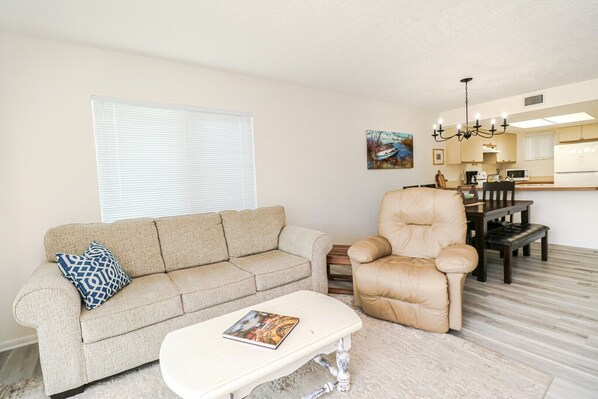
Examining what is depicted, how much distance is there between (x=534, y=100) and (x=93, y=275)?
225 inches

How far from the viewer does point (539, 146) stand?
6965mm

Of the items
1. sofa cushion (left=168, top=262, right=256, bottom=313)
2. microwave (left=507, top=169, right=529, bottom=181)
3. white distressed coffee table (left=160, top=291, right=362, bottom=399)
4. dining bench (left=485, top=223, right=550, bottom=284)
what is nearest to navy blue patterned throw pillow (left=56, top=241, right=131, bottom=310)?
sofa cushion (left=168, top=262, right=256, bottom=313)

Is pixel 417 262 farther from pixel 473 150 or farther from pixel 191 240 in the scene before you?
pixel 473 150

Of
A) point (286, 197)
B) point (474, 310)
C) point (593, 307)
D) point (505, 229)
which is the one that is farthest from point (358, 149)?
point (593, 307)

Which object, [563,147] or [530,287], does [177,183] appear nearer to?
[530,287]

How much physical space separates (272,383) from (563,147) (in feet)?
23.7

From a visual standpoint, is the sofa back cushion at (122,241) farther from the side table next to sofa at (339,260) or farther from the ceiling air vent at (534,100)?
the ceiling air vent at (534,100)

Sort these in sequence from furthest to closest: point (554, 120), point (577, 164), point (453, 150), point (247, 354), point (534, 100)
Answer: point (453, 150), point (577, 164), point (554, 120), point (534, 100), point (247, 354)

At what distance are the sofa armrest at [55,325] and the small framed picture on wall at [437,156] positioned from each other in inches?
227

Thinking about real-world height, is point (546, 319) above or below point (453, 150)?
below

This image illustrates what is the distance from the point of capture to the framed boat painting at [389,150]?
4.54 meters

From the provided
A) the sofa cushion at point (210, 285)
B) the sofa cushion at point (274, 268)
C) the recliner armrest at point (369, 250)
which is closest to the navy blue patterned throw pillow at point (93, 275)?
the sofa cushion at point (210, 285)

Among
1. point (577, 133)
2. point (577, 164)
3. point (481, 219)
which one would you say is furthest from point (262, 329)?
point (577, 133)

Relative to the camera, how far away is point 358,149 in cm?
439
